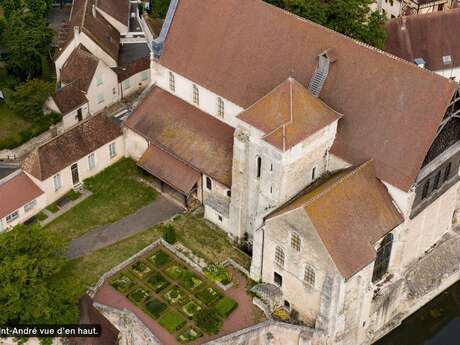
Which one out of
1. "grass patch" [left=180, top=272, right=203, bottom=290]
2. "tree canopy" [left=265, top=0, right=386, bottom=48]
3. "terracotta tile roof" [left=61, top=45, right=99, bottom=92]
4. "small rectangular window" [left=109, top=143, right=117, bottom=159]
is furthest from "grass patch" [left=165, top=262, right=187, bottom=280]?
"tree canopy" [left=265, top=0, right=386, bottom=48]

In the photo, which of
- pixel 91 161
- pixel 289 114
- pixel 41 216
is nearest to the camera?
pixel 289 114

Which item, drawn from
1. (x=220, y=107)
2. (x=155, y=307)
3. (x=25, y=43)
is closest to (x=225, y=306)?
(x=155, y=307)

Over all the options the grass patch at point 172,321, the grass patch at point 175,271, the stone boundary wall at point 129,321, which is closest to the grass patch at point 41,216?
the stone boundary wall at point 129,321

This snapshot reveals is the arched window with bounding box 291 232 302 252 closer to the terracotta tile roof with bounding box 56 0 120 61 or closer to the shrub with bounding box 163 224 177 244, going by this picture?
the shrub with bounding box 163 224 177 244

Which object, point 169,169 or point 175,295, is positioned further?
point 169,169

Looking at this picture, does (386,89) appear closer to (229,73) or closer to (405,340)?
(229,73)

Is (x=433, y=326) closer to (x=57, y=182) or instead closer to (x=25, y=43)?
(x=57, y=182)

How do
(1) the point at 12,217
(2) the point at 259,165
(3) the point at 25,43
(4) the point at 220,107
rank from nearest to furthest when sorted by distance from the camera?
(2) the point at 259,165
(1) the point at 12,217
(4) the point at 220,107
(3) the point at 25,43

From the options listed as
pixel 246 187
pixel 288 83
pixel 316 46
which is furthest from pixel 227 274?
pixel 316 46
